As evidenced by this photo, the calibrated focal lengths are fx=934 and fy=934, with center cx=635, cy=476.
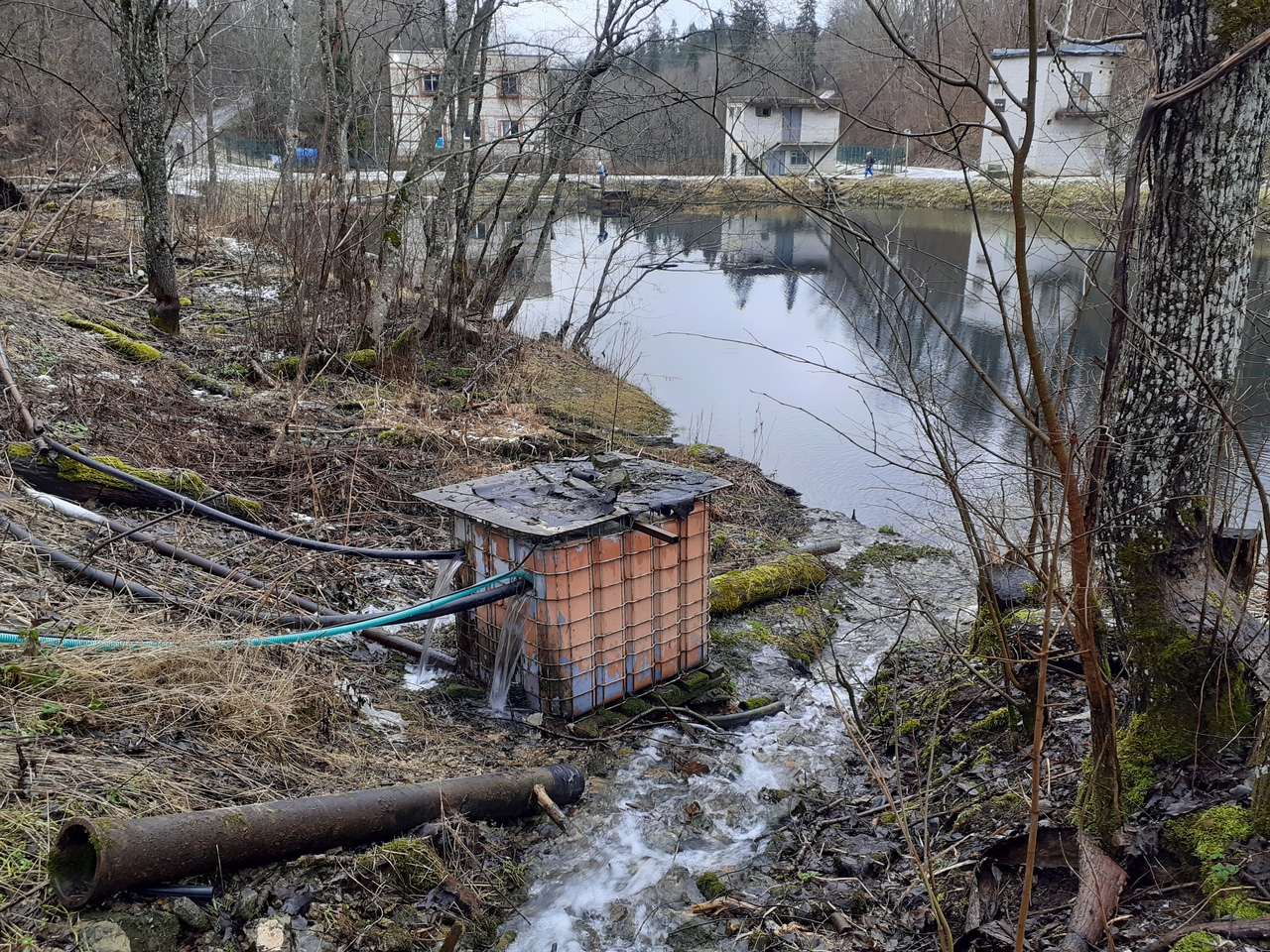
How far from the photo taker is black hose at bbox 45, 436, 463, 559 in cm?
448

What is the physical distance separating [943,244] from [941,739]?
22.4 m

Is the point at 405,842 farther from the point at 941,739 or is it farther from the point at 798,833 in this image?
the point at 941,739

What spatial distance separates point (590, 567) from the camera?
4207 millimetres

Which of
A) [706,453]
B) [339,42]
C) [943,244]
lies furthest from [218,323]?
[943,244]

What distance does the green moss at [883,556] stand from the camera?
287 inches

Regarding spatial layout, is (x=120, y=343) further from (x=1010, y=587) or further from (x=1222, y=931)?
(x=1222, y=931)

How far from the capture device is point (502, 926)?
321cm

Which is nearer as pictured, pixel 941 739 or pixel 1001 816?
pixel 1001 816

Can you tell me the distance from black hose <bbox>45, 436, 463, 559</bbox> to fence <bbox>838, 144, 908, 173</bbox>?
3516 cm

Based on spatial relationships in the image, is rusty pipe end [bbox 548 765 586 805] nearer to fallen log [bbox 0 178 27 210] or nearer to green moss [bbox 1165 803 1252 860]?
green moss [bbox 1165 803 1252 860]

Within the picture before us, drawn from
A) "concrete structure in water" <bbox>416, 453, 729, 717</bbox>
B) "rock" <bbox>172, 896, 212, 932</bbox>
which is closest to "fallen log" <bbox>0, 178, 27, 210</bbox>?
"concrete structure in water" <bbox>416, 453, 729, 717</bbox>

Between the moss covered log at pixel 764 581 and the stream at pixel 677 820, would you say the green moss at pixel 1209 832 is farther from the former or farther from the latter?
the moss covered log at pixel 764 581

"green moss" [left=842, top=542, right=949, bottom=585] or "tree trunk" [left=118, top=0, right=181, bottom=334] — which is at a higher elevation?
"tree trunk" [left=118, top=0, right=181, bottom=334]

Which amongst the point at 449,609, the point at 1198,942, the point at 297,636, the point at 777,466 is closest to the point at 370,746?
the point at 297,636
